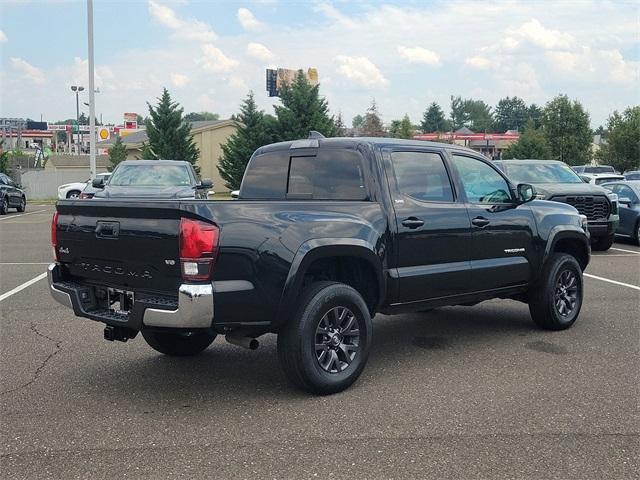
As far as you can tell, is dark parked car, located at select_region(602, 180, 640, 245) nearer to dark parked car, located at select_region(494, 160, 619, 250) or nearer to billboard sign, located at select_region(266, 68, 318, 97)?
dark parked car, located at select_region(494, 160, 619, 250)

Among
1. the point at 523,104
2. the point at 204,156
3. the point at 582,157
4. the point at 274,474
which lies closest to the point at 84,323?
the point at 274,474

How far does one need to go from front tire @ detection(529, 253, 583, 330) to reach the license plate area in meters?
4.08

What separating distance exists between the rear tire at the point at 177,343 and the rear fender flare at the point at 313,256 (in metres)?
1.32

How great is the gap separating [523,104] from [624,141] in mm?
129557

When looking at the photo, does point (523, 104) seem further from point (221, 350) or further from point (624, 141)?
point (221, 350)

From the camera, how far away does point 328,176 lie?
5.68 m

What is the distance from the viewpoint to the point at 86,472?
3623 millimetres

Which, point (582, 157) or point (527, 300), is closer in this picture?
point (527, 300)

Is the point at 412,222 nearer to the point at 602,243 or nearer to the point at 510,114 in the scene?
the point at 602,243

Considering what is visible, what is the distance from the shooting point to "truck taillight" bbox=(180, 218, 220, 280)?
4277mm

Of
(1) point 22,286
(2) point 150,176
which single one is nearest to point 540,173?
(2) point 150,176

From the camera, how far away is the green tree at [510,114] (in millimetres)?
168700

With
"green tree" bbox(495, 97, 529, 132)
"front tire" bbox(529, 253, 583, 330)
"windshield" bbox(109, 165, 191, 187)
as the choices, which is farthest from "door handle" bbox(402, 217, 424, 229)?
"green tree" bbox(495, 97, 529, 132)

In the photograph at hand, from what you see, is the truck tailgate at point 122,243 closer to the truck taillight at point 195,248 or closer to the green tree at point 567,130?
the truck taillight at point 195,248
